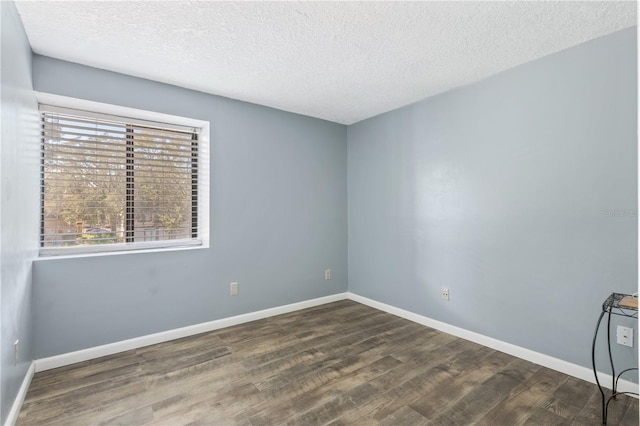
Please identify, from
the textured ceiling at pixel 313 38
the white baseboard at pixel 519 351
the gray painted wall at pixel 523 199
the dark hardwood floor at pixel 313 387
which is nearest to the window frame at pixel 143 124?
the textured ceiling at pixel 313 38

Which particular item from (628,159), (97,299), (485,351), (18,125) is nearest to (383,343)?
(485,351)

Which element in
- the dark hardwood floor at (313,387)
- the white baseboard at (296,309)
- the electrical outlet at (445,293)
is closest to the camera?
the dark hardwood floor at (313,387)

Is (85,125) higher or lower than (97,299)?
higher

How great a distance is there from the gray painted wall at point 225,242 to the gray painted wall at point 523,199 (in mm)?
849

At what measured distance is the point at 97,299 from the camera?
259 centimetres

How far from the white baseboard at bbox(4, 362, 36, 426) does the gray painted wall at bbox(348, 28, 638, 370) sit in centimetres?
317

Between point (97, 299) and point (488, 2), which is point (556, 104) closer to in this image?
point (488, 2)

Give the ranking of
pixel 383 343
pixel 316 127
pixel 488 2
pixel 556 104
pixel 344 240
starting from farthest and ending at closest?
pixel 344 240 < pixel 316 127 < pixel 383 343 < pixel 556 104 < pixel 488 2

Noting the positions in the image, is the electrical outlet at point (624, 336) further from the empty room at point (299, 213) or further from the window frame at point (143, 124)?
the window frame at point (143, 124)

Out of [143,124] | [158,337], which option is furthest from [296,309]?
[143,124]

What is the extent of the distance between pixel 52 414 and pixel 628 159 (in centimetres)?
389

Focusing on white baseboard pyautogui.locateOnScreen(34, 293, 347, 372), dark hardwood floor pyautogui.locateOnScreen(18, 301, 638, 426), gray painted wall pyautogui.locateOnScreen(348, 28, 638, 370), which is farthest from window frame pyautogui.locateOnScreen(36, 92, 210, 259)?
gray painted wall pyautogui.locateOnScreen(348, 28, 638, 370)

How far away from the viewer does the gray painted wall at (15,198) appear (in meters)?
1.62

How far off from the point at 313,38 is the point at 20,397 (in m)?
2.93
